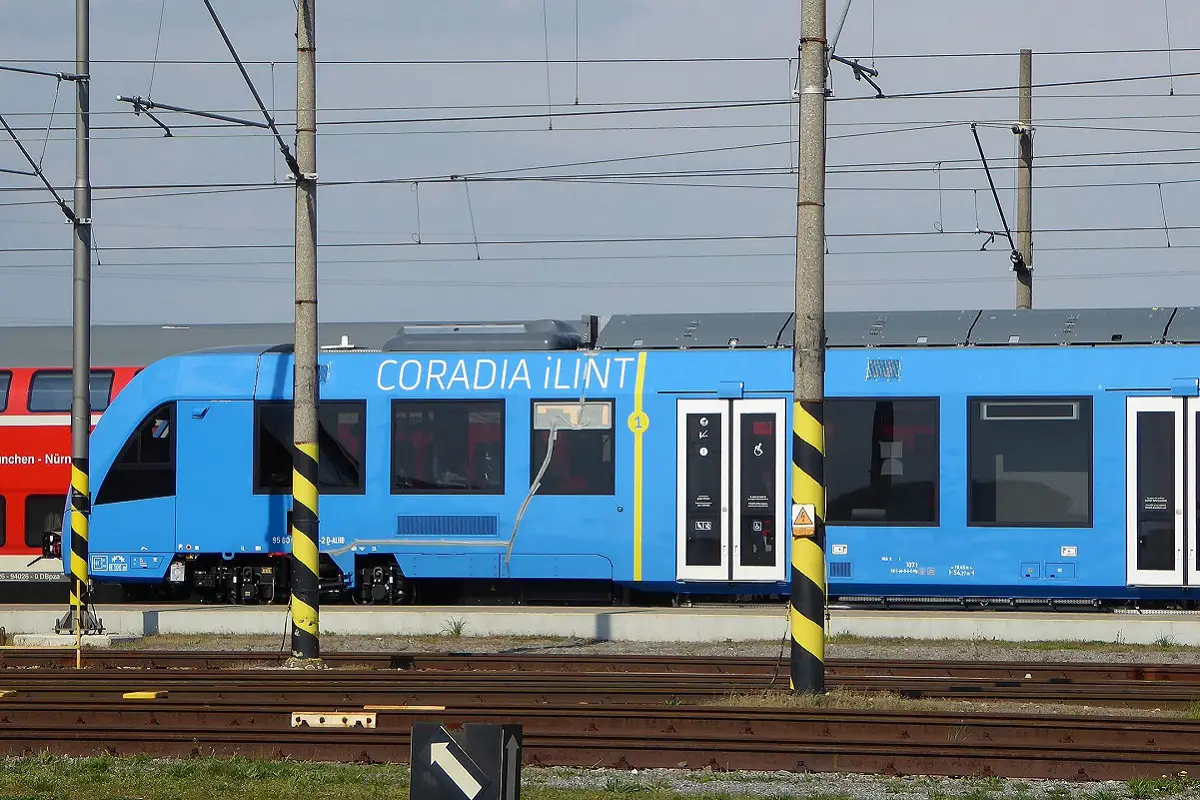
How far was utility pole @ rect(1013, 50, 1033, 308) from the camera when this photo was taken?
23312mm

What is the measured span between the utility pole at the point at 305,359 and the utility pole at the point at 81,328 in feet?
12.9

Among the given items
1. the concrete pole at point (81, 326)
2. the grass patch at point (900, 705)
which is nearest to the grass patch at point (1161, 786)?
the grass patch at point (900, 705)

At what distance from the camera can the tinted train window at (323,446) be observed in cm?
1917

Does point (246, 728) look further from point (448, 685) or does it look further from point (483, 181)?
point (483, 181)

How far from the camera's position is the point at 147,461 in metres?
19.6

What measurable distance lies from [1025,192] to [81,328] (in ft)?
45.7

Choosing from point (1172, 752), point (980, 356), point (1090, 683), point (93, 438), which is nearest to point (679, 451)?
point (980, 356)

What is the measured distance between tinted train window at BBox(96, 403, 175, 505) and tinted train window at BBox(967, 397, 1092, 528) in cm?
974

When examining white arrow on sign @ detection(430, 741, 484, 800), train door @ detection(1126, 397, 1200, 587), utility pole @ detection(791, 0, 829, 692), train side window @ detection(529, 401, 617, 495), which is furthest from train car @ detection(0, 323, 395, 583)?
white arrow on sign @ detection(430, 741, 484, 800)

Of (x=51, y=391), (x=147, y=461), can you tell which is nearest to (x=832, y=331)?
(x=147, y=461)

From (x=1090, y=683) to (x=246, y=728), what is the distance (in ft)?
24.5

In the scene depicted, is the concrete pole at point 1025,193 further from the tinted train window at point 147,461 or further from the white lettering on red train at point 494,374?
the tinted train window at point 147,461

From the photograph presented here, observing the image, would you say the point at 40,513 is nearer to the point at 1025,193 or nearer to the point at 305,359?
the point at 305,359

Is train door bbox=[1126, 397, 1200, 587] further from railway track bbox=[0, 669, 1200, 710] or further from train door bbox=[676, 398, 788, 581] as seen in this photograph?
train door bbox=[676, 398, 788, 581]
